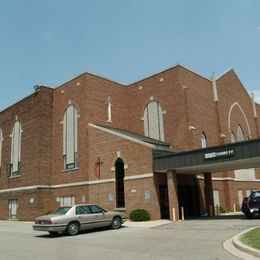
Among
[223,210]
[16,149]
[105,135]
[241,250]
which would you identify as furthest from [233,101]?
[241,250]

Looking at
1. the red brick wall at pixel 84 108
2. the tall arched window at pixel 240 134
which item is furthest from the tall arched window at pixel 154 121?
the tall arched window at pixel 240 134

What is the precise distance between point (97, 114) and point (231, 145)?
15.8 meters

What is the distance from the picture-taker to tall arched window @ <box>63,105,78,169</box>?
3544cm

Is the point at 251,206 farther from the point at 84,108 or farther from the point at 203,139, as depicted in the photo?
the point at 84,108

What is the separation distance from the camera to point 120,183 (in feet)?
102

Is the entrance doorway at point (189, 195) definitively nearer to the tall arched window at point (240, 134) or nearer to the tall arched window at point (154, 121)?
the tall arched window at point (154, 121)

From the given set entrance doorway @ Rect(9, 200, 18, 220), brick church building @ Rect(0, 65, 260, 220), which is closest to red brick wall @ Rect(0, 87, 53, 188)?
brick church building @ Rect(0, 65, 260, 220)

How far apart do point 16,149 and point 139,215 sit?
1920 centimetres

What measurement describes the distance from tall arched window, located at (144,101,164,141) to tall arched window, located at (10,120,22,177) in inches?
525

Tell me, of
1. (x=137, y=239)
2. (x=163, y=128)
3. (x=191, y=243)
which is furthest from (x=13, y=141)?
(x=191, y=243)

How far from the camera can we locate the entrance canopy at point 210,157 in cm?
2241

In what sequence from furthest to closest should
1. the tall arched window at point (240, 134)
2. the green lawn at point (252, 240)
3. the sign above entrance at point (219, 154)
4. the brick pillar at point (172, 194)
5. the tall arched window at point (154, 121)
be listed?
the tall arched window at point (240, 134)
the tall arched window at point (154, 121)
the brick pillar at point (172, 194)
the sign above entrance at point (219, 154)
the green lawn at point (252, 240)

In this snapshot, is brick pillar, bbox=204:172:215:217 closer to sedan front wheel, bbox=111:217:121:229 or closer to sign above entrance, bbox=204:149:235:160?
sign above entrance, bbox=204:149:235:160

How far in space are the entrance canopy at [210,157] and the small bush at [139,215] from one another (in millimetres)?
3007
